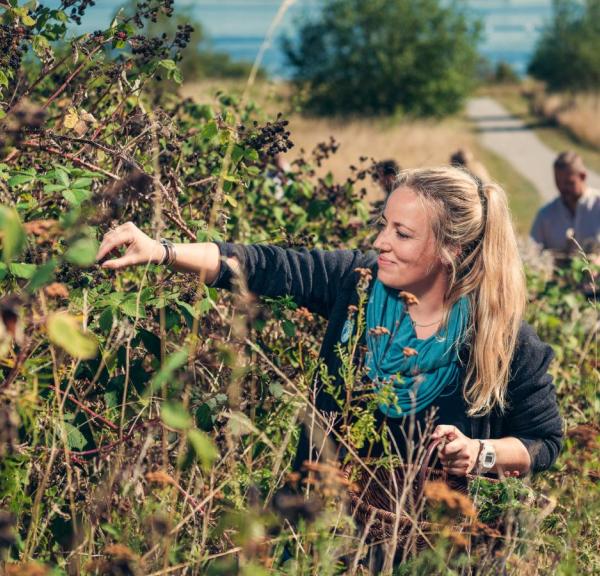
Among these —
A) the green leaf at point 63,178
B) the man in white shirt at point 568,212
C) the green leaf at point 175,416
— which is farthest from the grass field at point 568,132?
the green leaf at point 175,416

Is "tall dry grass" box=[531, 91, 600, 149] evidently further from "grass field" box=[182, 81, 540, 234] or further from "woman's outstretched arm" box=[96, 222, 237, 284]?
"woman's outstretched arm" box=[96, 222, 237, 284]

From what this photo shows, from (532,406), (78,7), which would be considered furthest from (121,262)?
(532,406)

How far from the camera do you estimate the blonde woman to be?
2855 millimetres

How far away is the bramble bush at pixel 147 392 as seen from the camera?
2.13 m

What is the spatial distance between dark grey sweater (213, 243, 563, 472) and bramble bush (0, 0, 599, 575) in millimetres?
86

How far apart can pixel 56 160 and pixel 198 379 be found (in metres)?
0.91

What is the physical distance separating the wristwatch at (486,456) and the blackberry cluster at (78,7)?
75.0 inches

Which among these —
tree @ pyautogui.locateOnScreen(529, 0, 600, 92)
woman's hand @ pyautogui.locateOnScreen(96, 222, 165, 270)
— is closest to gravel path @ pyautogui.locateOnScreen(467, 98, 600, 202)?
tree @ pyautogui.locateOnScreen(529, 0, 600, 92)

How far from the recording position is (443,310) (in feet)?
9.87

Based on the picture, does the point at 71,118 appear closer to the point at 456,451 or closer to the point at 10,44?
the point at 10,44

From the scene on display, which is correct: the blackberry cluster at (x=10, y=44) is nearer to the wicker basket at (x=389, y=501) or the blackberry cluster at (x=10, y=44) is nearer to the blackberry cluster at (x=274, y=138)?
the blackberry cluster at (x=274, y=138)

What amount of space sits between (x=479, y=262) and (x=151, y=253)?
109cm

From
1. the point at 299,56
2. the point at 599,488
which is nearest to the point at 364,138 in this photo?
the point at 299,56

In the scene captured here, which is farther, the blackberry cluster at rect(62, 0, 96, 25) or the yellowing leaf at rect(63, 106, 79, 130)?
the blackberry cluster at rect(62, 0, 96, 25)
